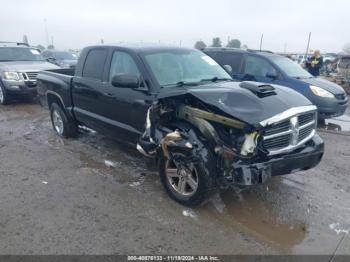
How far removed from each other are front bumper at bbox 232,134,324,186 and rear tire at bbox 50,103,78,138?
3.94 metres

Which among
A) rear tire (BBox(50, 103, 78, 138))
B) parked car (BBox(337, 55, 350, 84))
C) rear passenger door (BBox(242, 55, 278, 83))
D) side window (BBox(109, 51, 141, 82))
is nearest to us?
side window (BBox(109, 51, 141, 82))

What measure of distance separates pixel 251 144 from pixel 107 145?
3.44 m

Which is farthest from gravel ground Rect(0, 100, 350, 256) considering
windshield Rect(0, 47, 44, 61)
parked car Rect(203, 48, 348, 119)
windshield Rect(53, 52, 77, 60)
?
windshield Rect(53, 52, 77, 60)

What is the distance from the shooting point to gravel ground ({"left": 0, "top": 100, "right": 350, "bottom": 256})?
10.2ft

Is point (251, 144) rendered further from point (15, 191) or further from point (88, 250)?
point (15, 191)

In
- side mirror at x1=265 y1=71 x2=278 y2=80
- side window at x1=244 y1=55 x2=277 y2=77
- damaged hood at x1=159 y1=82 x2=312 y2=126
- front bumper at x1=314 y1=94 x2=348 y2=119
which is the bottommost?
front bumper at x1=314 y1=94 x2=348 y2=119

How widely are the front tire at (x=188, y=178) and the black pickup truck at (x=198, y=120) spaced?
10mm

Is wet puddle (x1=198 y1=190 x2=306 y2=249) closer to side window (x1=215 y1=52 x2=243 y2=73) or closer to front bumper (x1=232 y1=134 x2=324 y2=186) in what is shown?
front bumper (x1=232 y1=134 x2=324 y2=186)

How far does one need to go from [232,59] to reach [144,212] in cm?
603

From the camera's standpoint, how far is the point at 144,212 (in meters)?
3.67

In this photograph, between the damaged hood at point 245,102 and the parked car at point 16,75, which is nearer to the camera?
the damaged hood at point 245,102

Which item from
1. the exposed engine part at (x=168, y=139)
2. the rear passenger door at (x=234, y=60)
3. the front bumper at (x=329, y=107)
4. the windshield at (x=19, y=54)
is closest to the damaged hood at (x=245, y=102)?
the exposed engine part at (x=168, y=139)

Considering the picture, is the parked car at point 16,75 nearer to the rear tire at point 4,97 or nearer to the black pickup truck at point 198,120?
the rear tire at point 4,97

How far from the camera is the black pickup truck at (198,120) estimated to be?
10.6 ft
